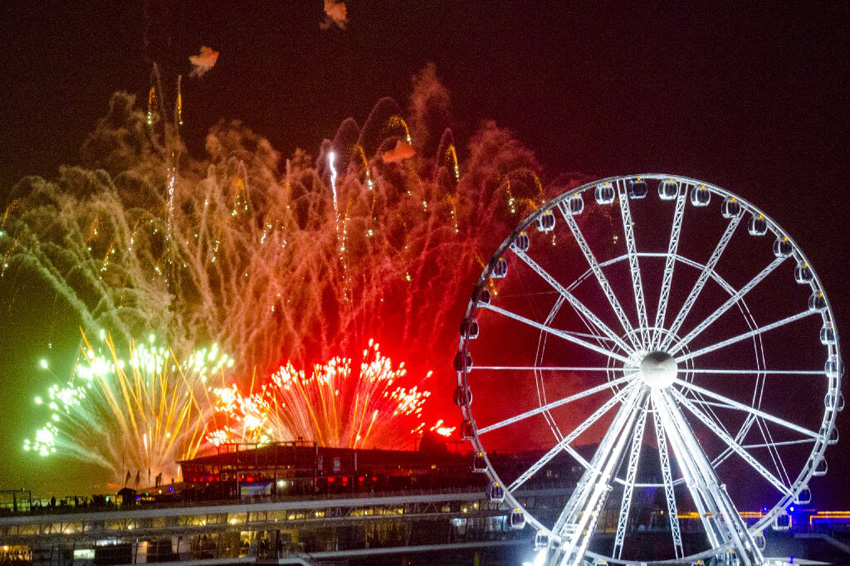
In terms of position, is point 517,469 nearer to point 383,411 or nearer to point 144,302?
point 383,411

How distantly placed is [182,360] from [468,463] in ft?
87.7

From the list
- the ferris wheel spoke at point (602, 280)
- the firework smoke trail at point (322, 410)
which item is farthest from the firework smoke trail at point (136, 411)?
the ferris wheel spoke at point (602, 280)

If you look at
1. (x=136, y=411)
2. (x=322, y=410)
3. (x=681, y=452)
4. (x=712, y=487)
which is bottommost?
(x=712, y=487)

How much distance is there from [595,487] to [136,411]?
51.3m

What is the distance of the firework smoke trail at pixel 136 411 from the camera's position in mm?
80188

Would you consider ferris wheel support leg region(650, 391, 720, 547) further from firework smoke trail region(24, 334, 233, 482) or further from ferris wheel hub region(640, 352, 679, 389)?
firework smoke trail region(24, 334, 233, 482)

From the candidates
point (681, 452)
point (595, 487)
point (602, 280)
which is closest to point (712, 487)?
point (681, 452)

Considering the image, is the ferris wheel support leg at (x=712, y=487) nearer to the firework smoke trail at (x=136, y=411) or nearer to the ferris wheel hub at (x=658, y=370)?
the ferris wheel hub at (x=658, y=370)

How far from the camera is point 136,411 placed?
87.9m

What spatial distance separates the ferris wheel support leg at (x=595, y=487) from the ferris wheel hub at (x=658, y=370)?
0.95m

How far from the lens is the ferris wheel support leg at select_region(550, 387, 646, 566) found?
46.4m

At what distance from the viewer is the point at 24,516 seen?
192ft

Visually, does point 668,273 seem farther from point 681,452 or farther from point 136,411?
point 136,411

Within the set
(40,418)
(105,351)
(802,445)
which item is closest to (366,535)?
(105,351)
